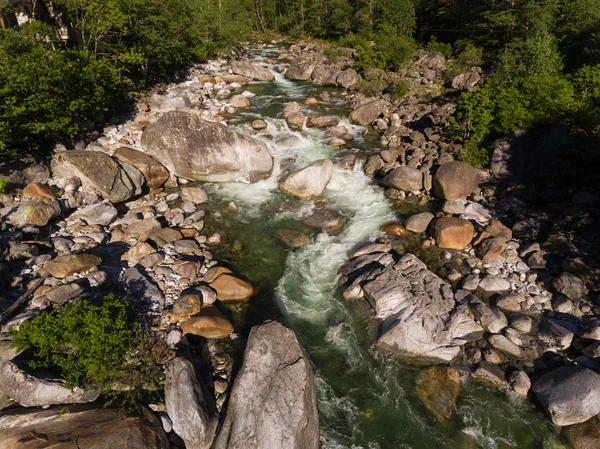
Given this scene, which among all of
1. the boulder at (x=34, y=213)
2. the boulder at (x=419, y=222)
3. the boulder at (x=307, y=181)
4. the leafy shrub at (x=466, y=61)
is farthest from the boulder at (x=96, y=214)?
the leafy shrub at (x=466, y=61)

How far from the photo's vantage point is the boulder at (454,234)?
14.5 metres

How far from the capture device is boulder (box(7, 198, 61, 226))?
1298 centimetres

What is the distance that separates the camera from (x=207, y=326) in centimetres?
1063

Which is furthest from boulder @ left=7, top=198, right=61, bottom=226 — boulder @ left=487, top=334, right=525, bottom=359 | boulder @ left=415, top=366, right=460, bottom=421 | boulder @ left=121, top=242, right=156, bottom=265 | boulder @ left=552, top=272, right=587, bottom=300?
boulder @ left=552, top=272, right=587, bottom=300

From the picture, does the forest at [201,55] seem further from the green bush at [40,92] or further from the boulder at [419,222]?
the boulder at [419,222]

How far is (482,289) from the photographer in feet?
41.6

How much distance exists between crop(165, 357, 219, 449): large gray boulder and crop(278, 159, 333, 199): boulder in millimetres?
10727

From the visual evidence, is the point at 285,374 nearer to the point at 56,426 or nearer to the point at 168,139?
the point at 56,426

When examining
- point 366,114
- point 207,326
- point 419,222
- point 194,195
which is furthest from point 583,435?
point 366,114

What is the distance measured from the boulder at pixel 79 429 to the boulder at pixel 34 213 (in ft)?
27.0

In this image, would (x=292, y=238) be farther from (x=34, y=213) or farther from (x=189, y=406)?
(x=34, y=213)

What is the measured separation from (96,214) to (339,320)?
11082 mm

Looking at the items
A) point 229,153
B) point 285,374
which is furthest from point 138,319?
point 229,153

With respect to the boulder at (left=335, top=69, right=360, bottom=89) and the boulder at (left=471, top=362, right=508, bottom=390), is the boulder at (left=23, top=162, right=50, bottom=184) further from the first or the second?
the boulder at (left=335, top=69, right=360, bottom=89)
